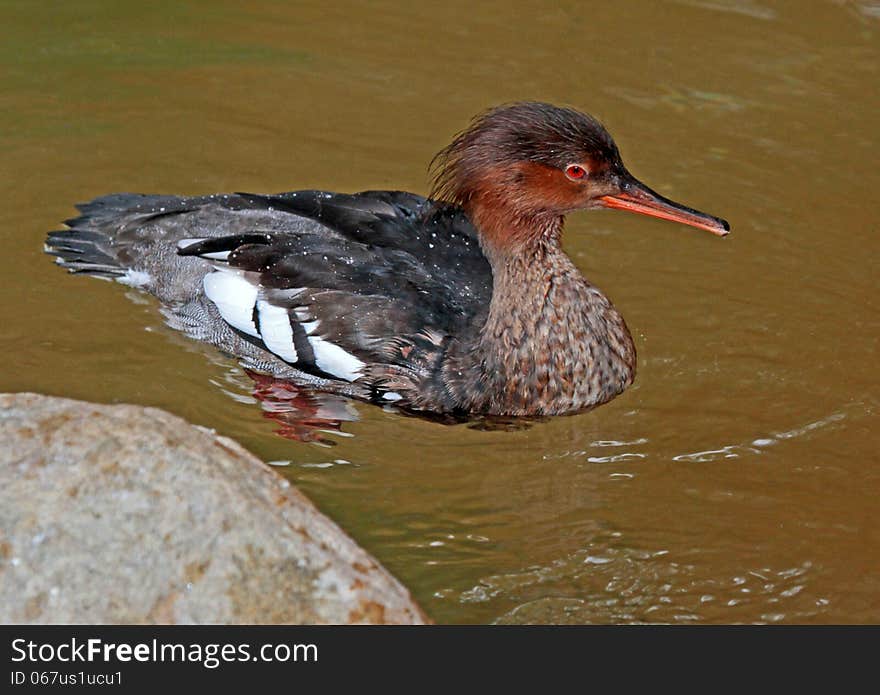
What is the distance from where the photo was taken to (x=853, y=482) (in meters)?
5.93

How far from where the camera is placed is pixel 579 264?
782cm

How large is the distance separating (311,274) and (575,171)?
58.0 inches

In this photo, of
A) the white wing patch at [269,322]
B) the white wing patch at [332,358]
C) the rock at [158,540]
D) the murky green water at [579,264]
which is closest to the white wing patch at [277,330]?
the white wing patch at [269,322]

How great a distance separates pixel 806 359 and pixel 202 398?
10.7 feet

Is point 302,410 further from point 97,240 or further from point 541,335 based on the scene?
point 97,240

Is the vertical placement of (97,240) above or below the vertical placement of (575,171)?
below

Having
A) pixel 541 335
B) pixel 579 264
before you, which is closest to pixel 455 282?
pixel 541 335

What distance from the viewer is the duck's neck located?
21.4ft

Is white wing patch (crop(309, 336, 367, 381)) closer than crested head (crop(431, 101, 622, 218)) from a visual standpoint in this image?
No

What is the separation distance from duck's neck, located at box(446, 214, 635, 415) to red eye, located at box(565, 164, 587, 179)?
31 cm

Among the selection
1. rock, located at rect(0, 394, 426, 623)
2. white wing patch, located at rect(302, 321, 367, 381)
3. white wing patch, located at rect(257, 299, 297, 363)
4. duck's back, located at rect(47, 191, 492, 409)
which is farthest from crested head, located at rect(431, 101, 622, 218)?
rock, located at rect(0, 394, 426, 623)

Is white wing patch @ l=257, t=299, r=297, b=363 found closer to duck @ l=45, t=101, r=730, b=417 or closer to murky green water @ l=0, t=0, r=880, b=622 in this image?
duck @ l=45, t=101, r=730, b=417

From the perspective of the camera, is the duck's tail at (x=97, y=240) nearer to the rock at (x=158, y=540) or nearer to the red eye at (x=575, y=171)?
the red eye at (x=575, y=171)
